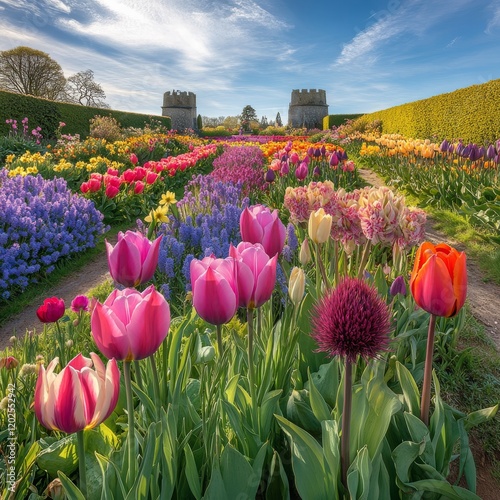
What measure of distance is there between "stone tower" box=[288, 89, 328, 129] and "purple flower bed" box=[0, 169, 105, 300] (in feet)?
155

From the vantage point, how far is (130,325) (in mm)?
1101

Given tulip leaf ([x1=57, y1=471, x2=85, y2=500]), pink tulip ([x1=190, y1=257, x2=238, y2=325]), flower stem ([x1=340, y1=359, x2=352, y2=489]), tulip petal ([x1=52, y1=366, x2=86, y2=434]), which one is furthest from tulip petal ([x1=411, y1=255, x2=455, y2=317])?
tulip leaf ([x1=57, y1=471, x2=85, y2=500])

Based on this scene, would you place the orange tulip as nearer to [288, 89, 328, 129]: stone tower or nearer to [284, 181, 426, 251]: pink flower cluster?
[284, 181, 426, 251]: pink flower cluster

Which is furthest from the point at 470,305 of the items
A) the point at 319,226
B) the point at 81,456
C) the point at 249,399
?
the point at 81,456

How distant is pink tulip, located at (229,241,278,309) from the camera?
130 centimetres

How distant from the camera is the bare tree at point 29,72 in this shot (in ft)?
126

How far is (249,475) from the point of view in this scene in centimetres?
123

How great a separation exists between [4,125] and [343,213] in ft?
61.4

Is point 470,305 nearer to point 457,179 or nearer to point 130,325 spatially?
point 130,325

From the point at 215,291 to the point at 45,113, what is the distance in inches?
841

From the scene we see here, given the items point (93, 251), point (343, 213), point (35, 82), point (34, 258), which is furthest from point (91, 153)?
point (35, 82)

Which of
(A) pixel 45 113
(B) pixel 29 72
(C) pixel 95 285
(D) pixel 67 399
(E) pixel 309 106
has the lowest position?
(C) pixel 95 285

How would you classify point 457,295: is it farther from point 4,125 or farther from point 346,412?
point 4,125

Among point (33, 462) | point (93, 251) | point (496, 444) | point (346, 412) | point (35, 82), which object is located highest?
point (35, 82)
